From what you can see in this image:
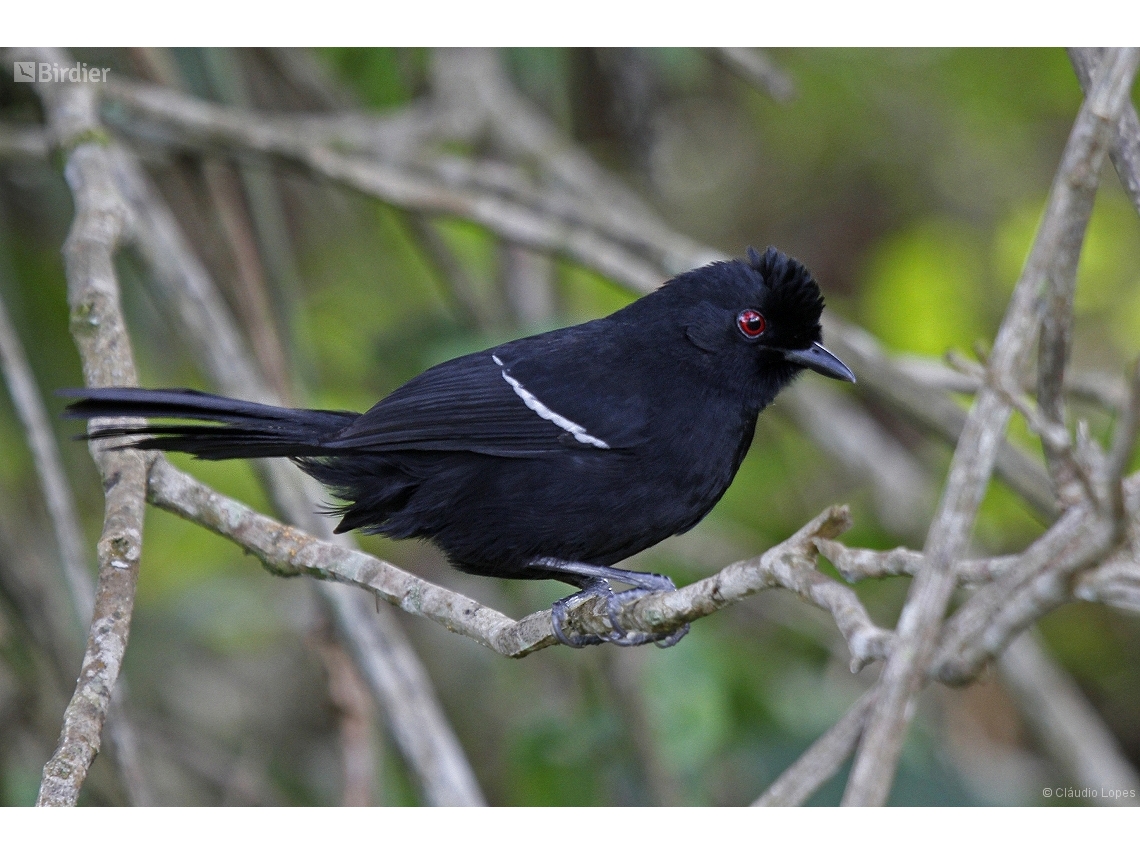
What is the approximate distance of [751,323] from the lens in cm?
308

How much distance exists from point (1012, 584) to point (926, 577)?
0.24 metres

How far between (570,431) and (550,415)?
0.10m

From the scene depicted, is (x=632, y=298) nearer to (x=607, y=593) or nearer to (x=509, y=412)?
(x=509, y=412)

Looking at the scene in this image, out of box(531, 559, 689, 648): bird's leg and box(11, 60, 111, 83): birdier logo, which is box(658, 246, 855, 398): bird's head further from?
box(11, 60, 111, 83): birdier logo

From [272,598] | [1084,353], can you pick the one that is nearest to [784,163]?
[1084,353]

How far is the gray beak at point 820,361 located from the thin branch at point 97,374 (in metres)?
1.65

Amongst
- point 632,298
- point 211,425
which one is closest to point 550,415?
point 211,425

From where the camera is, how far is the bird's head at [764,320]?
3037 mm

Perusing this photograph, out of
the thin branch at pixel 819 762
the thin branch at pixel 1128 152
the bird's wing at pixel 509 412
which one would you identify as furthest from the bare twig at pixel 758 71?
the thin branch at pixel 819 762

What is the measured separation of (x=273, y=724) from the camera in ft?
18.7

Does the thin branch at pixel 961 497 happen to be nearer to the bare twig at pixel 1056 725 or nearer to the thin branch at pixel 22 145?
the bare twig at pixel 1056 725

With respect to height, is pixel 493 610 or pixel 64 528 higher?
pixel 64 528

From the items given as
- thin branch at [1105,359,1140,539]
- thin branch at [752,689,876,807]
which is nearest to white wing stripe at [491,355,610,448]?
thin branch at [752,689,876,807]

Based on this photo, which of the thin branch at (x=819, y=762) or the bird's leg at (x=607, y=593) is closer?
the thin branch at (x=819, y=762)
